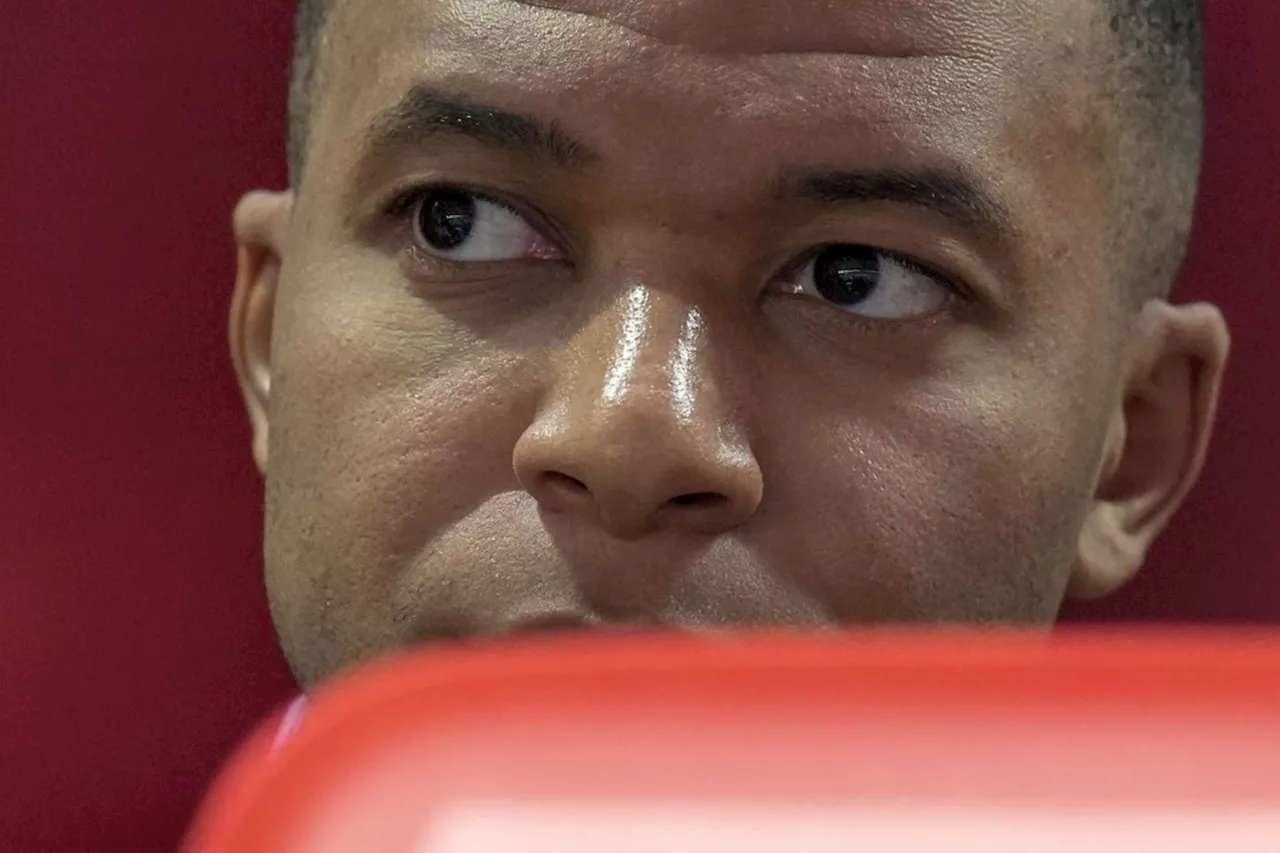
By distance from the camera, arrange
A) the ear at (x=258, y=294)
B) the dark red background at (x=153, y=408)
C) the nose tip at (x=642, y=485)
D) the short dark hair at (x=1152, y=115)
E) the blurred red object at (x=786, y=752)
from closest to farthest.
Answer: the blurred red object at (x=786, y=752), the nose tip at (x=642, y=485), the short dark hair at (x=1152, y=115), the ear at (x=258, y=294), the dark red background at (x=153, y=408)

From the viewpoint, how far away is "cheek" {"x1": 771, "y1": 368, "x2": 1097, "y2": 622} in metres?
0.49

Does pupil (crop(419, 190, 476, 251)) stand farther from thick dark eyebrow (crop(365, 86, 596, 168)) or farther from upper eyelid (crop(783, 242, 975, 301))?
upper eyelid (crop(783, 242, 975, 301))

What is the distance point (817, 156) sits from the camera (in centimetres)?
49

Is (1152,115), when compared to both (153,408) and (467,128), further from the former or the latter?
(153,408)

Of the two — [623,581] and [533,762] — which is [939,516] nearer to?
[623,581]

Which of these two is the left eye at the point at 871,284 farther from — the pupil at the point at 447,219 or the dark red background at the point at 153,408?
the dark red background at the point at 153,408

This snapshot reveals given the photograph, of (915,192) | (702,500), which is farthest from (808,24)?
(702,500)

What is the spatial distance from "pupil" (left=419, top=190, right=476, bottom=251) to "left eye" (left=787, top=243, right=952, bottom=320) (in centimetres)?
13

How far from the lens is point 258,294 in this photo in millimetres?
681

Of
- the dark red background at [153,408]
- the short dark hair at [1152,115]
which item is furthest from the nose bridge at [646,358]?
the dark red background at [153,408]

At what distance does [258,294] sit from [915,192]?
1.12ft

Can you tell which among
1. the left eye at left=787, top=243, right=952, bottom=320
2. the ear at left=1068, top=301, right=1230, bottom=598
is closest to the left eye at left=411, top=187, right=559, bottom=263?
the left eye at left=787, top=243, right=952, bottom=320

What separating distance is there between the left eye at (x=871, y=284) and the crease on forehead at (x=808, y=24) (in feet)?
0.25

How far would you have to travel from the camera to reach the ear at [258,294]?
0.68 m
